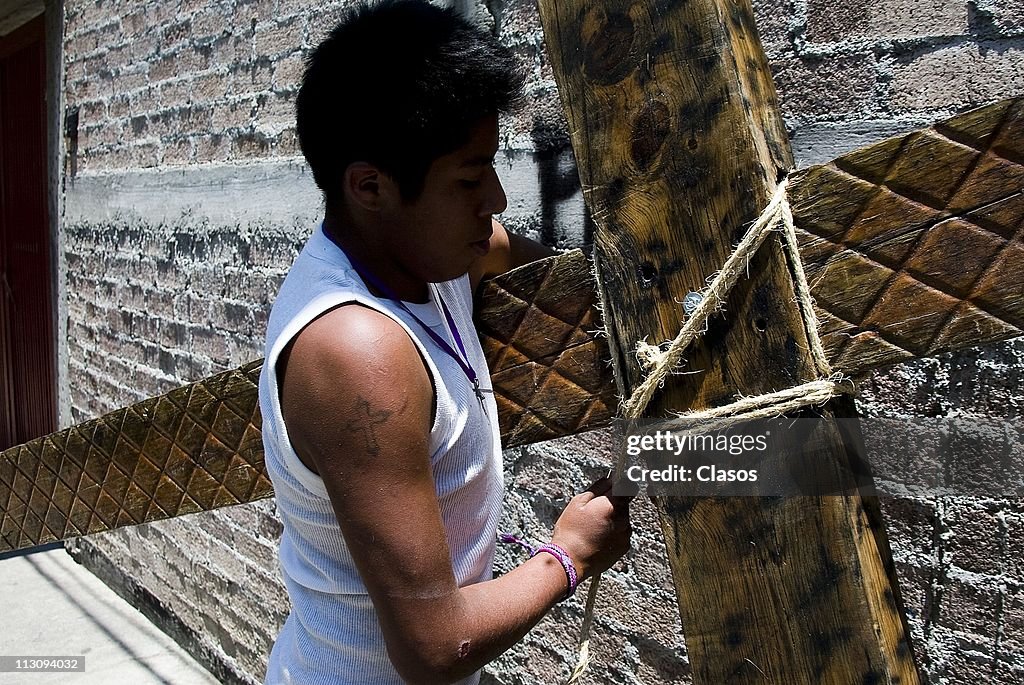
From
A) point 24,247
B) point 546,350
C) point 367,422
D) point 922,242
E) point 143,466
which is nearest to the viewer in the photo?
point 922,242

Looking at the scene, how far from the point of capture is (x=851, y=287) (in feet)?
3.10

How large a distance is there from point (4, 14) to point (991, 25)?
5.81m

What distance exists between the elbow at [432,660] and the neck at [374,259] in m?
0.45

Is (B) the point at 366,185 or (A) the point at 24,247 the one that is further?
(A) the point at 24,247

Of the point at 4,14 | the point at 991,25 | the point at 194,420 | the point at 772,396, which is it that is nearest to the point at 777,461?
the point at 772,396

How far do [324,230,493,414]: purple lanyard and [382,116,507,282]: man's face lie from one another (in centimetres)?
6

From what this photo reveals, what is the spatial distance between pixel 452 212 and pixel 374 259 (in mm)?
143

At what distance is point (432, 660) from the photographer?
1073 mm

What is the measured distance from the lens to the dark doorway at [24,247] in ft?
18.0

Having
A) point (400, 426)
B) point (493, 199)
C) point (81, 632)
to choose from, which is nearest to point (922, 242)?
point (493, 199)

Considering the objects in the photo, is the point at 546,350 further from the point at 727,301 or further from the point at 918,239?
the point at 918,239

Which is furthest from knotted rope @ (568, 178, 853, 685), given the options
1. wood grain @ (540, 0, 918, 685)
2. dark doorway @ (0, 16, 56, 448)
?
dark doorway @ (0, 16, 56, 448)

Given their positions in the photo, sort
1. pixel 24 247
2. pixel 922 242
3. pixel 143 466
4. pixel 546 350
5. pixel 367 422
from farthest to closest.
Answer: pixel 24 247, pixel 143 466, pixel 546 350, pixel 367 422, pixel 922 242

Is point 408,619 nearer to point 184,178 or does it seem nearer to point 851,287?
point 851,287
